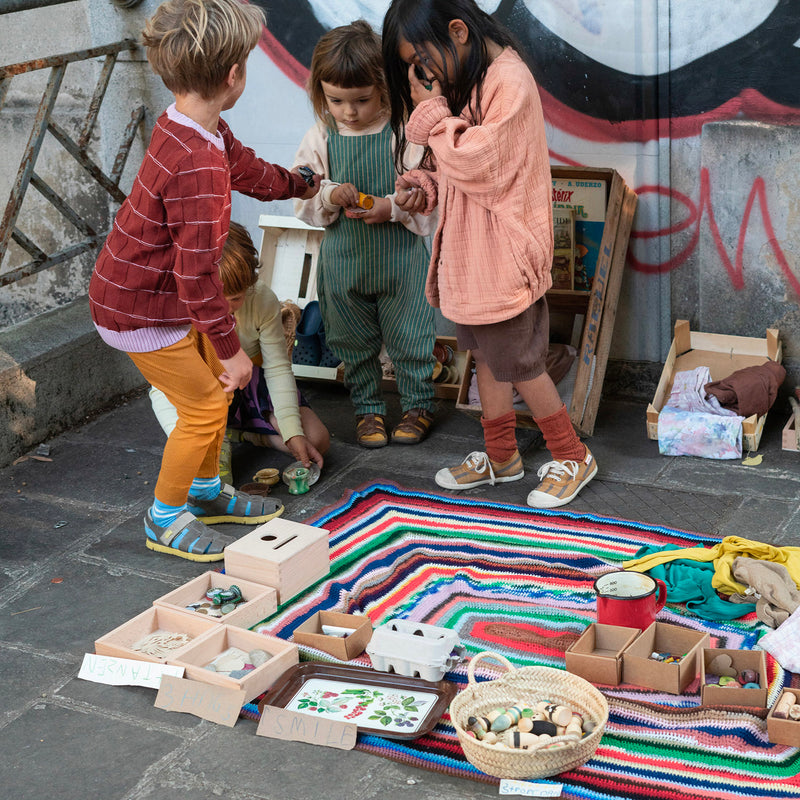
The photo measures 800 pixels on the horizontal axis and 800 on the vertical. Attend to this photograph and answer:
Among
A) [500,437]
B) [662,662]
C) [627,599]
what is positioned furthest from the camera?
[500,437]

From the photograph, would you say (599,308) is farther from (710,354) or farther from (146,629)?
(146,629)

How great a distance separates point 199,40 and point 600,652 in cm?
197

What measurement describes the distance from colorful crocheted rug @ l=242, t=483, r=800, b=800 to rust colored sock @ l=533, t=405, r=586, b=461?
23cm

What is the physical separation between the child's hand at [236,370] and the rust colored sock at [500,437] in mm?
1053

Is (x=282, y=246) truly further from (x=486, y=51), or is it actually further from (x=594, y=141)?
(x=486, y=51)

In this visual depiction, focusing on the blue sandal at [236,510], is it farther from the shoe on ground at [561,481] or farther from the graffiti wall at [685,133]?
the graffiti wall at [685,133]

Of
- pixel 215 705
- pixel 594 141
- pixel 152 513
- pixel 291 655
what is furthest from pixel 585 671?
pixel 594 141

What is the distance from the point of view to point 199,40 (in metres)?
2.87

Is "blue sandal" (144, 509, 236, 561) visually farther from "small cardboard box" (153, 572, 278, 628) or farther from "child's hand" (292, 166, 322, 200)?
"child's hand" (292, 166, 322, 200)

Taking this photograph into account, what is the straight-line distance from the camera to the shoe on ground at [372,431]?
14.1ft

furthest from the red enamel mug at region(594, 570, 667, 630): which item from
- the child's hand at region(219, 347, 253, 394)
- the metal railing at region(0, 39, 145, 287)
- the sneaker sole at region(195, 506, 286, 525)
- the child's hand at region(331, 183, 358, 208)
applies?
the metal railing at region(0, 39, 145, 287)

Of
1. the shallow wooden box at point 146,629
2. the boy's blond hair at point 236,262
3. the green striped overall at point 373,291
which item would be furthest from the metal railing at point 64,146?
the shallow wooden box at point 146,629

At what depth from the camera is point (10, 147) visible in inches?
226

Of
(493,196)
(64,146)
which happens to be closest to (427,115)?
(493,196)
